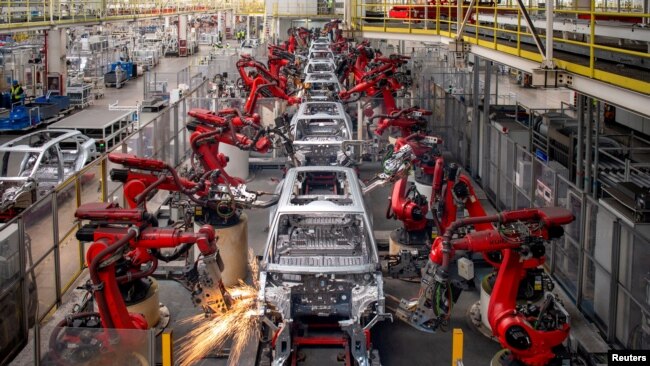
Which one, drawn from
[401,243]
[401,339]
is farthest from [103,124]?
[401,339]

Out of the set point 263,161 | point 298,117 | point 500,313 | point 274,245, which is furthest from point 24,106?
point 500,313

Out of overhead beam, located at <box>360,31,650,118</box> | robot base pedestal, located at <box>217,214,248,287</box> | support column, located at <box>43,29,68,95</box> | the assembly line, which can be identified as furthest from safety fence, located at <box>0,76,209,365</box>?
support column, located at <box>43,29,68,95</box>

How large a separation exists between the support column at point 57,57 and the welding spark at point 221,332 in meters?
22.0

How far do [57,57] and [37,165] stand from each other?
15.6m

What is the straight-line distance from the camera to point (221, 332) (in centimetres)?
779

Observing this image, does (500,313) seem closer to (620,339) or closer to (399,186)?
(620,339)

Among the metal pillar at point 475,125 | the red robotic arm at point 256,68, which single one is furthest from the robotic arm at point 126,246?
the red robotic arm at point 256,68

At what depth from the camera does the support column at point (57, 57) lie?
2738cm

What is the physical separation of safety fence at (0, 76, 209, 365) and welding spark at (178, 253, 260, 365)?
1410 mm

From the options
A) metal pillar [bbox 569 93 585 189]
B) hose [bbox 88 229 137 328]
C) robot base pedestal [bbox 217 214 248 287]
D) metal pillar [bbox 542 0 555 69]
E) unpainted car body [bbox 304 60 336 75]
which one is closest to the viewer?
hose [bbox 88 229 137 328]

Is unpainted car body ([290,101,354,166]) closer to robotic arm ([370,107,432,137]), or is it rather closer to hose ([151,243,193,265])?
robotic arm ([370,107,432,137])

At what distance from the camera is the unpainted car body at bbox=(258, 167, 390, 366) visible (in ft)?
20.7

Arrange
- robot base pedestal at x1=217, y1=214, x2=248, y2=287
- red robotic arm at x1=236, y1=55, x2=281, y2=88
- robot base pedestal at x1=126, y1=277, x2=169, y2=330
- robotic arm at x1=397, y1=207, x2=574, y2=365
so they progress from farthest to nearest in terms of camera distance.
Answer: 1. red robotic arm at x1=236, y1=55, x2=281, y2=88
2. robot base pedestal at x1=217, y1=214, x2=248, y2=287
3. robot base pedestal at x1=126, y1=277, x2=169, y2=330
4. robotic arm at x1=397, y1=207, x2=574, y2=365

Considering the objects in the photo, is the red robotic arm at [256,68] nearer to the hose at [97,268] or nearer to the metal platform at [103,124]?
the metal platform at [103,124]
